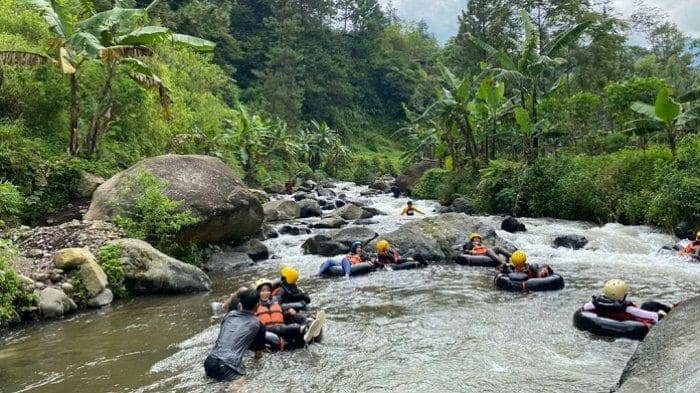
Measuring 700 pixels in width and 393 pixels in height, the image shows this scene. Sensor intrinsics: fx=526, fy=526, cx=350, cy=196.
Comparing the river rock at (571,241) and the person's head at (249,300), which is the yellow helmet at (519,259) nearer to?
the river rock at (571,241)

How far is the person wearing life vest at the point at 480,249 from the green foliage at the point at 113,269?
29.2ft

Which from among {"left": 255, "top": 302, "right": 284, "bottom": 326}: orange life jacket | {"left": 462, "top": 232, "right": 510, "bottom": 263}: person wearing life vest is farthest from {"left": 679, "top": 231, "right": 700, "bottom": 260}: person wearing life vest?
{"left": 255, "top": 302, "right": 284, "bottom": 326}: orange life jacket

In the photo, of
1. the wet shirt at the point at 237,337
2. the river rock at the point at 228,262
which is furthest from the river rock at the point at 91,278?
the wet shirt at the point at 237,337

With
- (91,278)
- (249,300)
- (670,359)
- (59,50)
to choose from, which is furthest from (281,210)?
(670,359)

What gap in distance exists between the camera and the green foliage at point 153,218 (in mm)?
13062

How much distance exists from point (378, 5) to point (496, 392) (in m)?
78.1

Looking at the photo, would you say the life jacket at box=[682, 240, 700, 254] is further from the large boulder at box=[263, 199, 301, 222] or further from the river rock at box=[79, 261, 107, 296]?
the large boulder at box=[263, 199, 301, 222]

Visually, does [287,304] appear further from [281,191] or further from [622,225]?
[281,191]

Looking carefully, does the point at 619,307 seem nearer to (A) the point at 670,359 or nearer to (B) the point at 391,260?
(A) the point at 670,359

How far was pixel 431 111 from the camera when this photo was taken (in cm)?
2650

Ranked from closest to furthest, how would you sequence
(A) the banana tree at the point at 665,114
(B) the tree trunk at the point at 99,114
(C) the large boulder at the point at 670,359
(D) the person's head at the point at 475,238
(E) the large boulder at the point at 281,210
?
(C) the large boulder at the point at 670,359
(D) the person's head at the point at 475,238
(B) the tree trunk at the point at 99,114
(A) the banana tree at the point at 665,114
(E) the large boulder at the point at 281,210

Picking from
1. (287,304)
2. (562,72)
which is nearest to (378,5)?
(562,72)

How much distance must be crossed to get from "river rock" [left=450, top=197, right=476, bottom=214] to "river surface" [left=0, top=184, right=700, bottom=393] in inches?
485

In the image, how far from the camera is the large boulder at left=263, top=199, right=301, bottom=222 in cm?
2357
